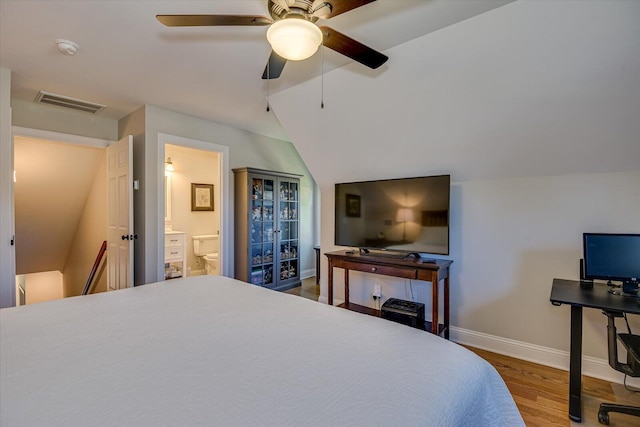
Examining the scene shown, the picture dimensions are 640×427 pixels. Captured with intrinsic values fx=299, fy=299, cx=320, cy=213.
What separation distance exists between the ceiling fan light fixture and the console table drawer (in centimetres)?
188

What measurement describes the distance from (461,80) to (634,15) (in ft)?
2.82

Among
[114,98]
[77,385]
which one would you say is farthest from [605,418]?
[114,98]

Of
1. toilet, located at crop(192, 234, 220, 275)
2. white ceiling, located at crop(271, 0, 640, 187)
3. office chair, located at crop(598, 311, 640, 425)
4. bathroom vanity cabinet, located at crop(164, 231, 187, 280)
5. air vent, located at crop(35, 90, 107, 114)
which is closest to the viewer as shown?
office chair, located at crop(598, 311, 640, 425)

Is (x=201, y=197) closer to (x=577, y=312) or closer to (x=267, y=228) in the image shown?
(x=267, y=228)


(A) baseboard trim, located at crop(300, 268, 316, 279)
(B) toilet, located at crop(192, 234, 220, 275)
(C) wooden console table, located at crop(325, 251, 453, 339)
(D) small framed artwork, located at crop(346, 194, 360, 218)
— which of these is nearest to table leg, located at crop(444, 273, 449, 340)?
(C) wooden console table, located at crop(325, 251, 453, 339)

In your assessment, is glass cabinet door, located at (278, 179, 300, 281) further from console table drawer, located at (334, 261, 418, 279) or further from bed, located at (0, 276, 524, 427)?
bed, located at (0, 276, 524, 427)

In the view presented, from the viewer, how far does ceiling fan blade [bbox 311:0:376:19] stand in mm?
1271

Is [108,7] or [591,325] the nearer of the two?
[108,7]

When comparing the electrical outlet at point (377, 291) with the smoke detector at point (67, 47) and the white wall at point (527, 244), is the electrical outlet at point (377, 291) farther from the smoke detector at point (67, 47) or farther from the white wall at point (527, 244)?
the smoke detector at point (67, 47)

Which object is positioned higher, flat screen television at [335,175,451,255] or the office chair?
flat screen television at [335,175,451,255]

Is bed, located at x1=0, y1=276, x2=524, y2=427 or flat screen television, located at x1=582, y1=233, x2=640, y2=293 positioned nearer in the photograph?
bed, located at x1=0, y1=276, x2=524, y2=427

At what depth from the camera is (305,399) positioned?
800 mm

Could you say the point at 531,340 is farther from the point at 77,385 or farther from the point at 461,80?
the point at 77,385

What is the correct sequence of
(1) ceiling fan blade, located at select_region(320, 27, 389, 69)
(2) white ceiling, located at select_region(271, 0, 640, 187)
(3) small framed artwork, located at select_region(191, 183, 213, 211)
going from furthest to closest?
(3) small framed artwork, located at select_region(191, 183, 213, 211)
(2) white ceiling, located at select_region(271, 0, 640, 187)
(1) ceiling fan blade, located at select_region(320, 27, 389, 69)
